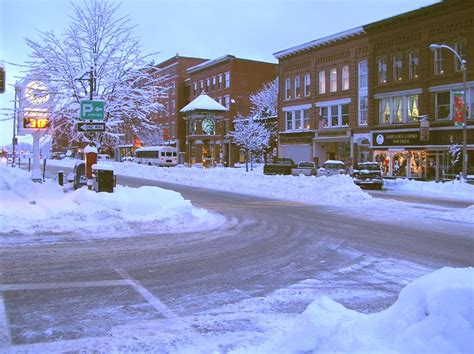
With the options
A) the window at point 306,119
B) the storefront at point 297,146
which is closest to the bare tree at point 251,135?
the storefront at point 297,146

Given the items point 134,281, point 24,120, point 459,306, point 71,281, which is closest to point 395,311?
point 459,306

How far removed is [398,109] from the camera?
41375mm

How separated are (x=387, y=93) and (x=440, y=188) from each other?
15.3 meters

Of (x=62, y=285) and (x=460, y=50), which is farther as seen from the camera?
(x=460, y=50)

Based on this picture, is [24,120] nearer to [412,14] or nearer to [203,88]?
[412,14]

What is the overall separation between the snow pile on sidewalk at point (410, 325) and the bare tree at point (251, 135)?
5350cm

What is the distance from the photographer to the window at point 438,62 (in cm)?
3797

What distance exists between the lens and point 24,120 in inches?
953

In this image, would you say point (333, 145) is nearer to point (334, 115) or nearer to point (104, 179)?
point (334, 115)

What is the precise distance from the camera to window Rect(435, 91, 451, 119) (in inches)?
1473

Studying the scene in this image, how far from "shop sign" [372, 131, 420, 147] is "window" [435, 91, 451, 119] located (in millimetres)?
2121

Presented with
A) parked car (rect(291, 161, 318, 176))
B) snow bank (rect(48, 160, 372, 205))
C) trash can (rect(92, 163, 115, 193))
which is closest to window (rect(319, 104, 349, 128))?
parked car (rect(291, 161, 318, 176))

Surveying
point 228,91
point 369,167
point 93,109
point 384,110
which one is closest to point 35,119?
point 93,109

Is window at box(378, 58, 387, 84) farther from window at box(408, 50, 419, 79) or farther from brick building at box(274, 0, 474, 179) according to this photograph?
window at box(408, 50, 419, 79)
